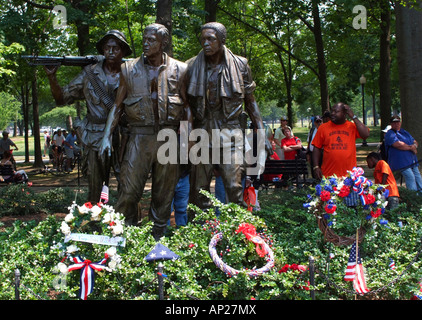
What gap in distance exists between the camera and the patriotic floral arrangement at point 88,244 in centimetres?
457

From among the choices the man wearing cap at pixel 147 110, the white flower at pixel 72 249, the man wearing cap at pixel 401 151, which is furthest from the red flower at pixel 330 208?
the man wearing cap at pixel 401 151

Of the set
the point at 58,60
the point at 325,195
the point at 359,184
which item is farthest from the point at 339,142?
the point at 58,60

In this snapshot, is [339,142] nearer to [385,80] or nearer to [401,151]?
[401,151]

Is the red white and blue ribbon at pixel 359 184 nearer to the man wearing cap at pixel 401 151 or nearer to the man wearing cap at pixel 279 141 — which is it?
the man wearing cap at pixel 401 151

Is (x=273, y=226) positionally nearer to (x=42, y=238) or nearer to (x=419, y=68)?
(x=42, y=238)

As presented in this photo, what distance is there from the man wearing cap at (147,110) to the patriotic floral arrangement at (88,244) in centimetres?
105

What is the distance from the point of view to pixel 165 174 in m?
6.10

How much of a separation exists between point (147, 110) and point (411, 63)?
7.54 metres

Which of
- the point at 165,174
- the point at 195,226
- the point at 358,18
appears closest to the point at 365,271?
the point at 195,226

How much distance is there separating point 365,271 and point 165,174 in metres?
2.43

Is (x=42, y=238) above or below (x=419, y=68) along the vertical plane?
below

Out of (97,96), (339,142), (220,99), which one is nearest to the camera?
(220,99)

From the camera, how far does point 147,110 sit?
19.4ft

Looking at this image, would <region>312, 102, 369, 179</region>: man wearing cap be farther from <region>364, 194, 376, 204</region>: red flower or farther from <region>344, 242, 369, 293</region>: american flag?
<region>344, 242, 369, 293</region>: american flag
